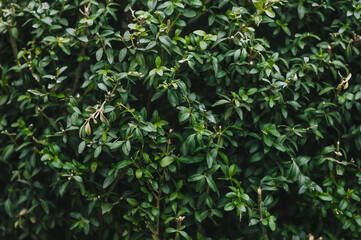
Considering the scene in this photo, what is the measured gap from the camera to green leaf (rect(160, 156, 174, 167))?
7.55 feet

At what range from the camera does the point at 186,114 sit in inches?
90.3

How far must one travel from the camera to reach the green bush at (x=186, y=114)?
2352mm

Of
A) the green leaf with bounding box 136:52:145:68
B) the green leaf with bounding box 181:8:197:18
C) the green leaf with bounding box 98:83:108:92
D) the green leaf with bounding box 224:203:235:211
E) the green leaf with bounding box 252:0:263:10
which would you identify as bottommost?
the green leaf with bounding box 224:203:235:211

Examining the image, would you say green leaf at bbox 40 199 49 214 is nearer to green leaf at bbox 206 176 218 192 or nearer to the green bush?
the green bush

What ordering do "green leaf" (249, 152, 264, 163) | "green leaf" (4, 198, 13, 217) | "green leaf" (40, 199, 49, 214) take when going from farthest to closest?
"green leaf" (4, 198, 13, 217) < "green leaf" (40, 199, 49, 214) < "green leaf" (249, 152, 264, 163)

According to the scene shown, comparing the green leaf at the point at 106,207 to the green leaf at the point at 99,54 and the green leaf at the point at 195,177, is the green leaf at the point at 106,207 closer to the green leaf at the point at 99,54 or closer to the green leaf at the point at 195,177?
the green leaf at the point at 195,177

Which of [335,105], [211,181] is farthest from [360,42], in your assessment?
[211,181]

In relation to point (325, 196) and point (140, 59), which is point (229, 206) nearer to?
point (325, 196)

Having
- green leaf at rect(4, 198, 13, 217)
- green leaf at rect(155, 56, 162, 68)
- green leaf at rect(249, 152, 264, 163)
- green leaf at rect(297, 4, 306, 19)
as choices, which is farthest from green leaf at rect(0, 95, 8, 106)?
green leaf at rect(297, 4, 306, 19)

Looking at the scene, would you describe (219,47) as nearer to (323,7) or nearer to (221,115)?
(221,115)

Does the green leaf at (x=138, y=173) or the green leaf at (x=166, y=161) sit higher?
the green leaf at (x=166, y=161)

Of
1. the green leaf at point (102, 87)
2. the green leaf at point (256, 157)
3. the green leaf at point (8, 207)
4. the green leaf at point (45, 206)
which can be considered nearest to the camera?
the green leaf at point (102, 87)

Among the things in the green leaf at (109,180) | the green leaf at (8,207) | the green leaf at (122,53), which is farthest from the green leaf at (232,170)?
the green leaf at (8,207)

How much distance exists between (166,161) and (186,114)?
31 cm
